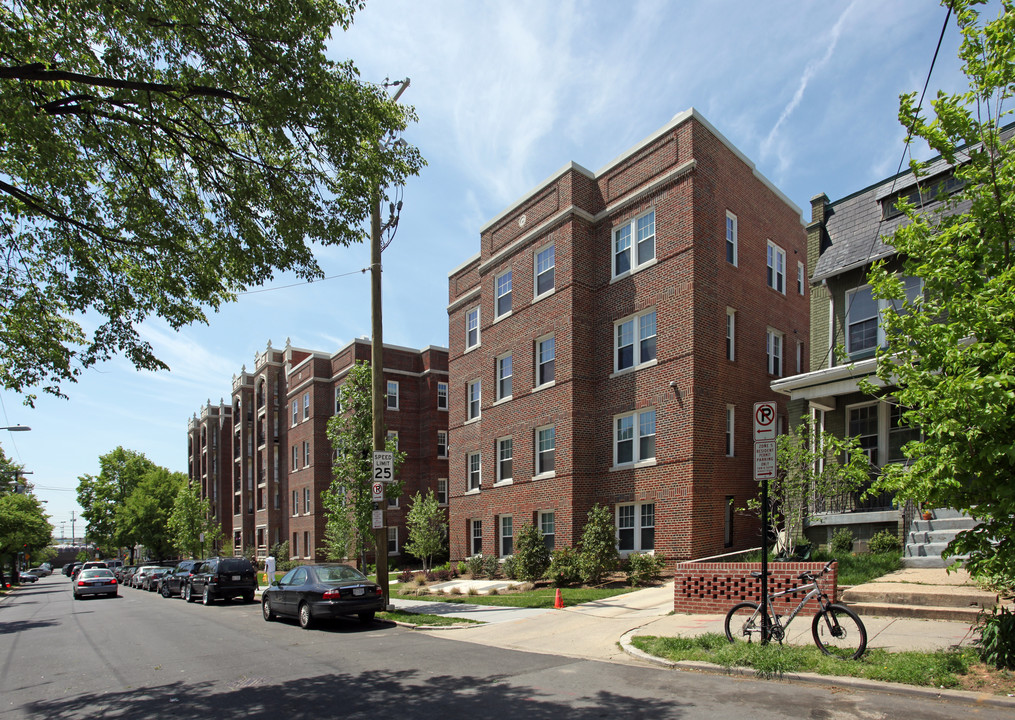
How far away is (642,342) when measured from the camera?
2072 cm

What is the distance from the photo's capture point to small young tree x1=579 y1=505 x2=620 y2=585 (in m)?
18.0

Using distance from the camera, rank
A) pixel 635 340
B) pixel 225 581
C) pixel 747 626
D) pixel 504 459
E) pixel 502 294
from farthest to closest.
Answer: pixel 502 294
pixel 504 459
pixel 225 581
pixel 635 340
pixel 747 626

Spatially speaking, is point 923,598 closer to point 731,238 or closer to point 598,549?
point 598,549

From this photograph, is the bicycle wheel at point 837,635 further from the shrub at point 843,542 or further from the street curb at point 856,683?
the shrub at point 843,542

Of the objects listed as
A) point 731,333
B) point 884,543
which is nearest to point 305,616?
point 884,543

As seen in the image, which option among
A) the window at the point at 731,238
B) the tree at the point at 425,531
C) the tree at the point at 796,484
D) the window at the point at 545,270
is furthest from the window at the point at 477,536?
the window at the point at 731,238

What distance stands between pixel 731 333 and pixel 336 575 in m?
13.2

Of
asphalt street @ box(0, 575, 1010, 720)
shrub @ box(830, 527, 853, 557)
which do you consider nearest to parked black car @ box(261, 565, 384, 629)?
asphalt street @ box(0, 575, 1010, 720)

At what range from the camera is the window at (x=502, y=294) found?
82.8ft

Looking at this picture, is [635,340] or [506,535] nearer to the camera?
[635,340]

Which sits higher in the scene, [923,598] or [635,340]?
[635,340]

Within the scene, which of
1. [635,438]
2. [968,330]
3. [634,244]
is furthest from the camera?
[634,244]

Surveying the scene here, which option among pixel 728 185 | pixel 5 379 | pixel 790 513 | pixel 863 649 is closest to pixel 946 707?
pixel 863 649

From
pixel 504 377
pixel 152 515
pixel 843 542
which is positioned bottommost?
pixel 152 515
